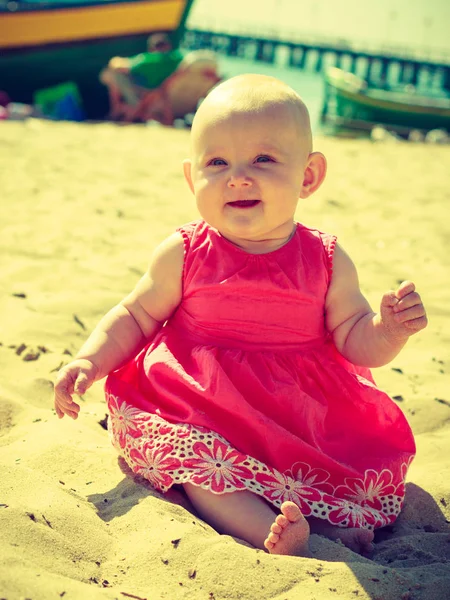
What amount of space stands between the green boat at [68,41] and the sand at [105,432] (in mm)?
6585

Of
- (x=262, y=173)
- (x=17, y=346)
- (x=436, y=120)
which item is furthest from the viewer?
(x=436, y=120)

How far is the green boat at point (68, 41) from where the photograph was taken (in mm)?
11984

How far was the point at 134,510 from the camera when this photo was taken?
1817 mm

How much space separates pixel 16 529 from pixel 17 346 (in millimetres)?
1317

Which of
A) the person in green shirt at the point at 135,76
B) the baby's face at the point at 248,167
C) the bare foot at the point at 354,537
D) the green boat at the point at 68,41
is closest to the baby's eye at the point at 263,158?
the baby's face at the point at 248,167

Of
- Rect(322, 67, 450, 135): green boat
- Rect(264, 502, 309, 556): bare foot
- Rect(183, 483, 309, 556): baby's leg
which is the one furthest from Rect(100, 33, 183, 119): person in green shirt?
Rect(264, 502, 309, 556): bare foot

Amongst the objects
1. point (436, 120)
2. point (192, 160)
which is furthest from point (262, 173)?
point (436, 120)

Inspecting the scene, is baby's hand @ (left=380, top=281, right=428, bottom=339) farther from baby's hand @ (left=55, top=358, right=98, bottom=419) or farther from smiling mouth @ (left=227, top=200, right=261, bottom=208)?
baby's hand @ (left=55, top=358, right=98, bottom=419)

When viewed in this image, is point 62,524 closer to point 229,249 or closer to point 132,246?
point 229,249

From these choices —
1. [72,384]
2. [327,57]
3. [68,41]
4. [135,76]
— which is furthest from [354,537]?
[327,57]

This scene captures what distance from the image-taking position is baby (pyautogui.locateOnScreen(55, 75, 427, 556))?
1888 millimetres

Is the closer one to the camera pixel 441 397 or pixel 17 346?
pixel 441 397

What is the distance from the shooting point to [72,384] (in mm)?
1991

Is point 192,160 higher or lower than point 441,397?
higher
